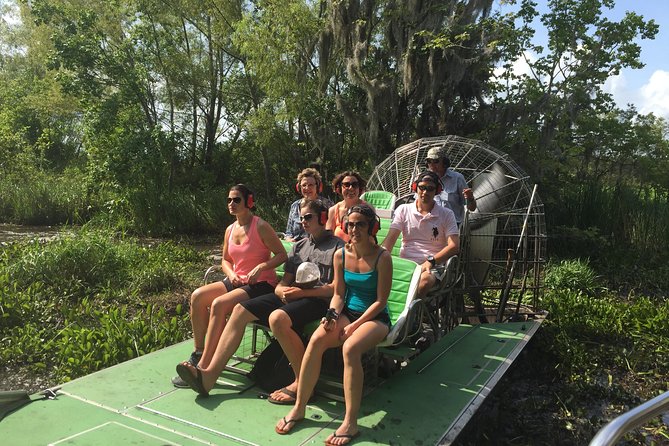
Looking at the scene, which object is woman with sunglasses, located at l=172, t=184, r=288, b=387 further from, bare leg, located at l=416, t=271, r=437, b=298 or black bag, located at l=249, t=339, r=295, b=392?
bare leg, located at l=416, t=271, r=437, b=298

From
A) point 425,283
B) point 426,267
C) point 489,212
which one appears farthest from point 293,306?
point 489,212

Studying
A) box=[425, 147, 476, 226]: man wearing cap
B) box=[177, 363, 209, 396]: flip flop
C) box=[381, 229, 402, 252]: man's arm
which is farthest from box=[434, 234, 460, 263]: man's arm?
box=[177, 363, 209, 396]: flip flop

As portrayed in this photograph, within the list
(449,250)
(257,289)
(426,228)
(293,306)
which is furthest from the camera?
(426,228)

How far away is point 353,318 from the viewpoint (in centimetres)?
355

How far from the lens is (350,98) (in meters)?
12.3

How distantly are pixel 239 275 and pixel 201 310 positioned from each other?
388 millimetres

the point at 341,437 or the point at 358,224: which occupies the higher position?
the point at 358,224

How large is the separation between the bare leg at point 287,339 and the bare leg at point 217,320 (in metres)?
0.48

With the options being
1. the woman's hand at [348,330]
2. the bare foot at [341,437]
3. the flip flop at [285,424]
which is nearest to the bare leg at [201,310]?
the flip flop at [285,424]

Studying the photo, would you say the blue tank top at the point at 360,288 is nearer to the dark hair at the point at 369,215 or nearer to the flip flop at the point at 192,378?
the dark hair at the point at 369,215

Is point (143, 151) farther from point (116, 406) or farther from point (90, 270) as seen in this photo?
point (116, 406)

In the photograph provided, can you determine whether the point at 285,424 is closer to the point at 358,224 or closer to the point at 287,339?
the point at 287,339

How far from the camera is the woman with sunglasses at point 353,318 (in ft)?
10.3

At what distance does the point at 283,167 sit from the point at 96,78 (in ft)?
17.5
